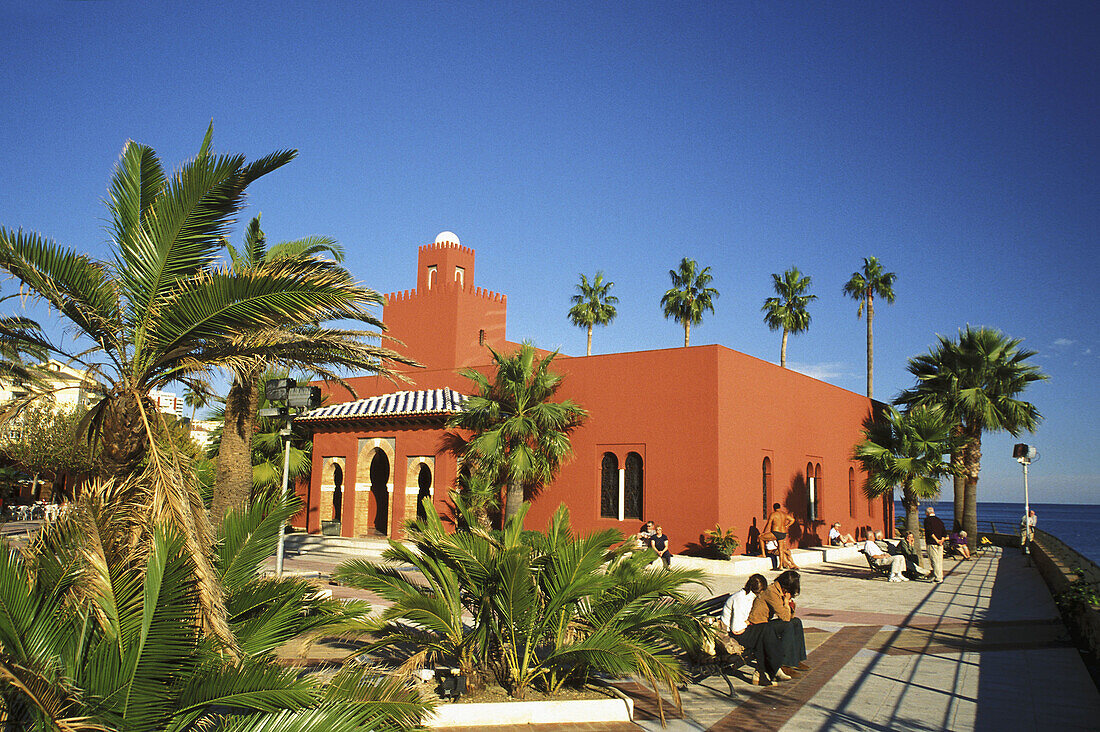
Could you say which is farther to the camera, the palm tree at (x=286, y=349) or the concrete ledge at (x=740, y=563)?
the concrete ledge at (x=740, y=563)

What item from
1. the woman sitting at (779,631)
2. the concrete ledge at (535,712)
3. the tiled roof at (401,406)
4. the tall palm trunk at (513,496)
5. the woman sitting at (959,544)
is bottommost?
the woman sitting at (959,544)

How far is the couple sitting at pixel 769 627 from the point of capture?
754 cm

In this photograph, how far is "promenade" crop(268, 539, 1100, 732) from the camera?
20.7 feet

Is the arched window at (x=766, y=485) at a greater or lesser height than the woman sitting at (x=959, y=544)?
greater

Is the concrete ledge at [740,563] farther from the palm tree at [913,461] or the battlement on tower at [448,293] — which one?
the battlement on tower at [448,293]

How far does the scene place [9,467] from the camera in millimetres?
34344

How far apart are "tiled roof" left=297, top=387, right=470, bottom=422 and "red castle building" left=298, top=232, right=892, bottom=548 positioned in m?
0.06

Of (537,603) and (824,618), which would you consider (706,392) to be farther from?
(537,603)

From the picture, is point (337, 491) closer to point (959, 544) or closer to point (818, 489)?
point (818, 489)

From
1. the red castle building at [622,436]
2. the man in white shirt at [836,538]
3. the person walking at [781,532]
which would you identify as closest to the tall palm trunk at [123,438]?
the red castle building at [622,436]

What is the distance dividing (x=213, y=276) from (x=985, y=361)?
78.9 feet

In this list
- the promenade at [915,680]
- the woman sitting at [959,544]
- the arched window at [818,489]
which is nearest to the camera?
the promenade at [915,680]

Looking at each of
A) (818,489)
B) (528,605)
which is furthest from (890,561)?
(528,605)

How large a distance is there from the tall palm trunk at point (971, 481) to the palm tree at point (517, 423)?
13.2 metres
